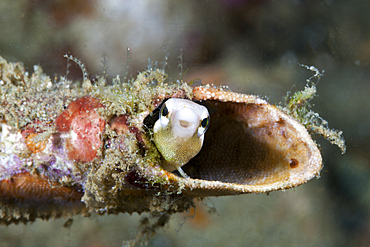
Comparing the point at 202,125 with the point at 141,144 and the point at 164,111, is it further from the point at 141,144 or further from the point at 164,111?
the point at 141,144

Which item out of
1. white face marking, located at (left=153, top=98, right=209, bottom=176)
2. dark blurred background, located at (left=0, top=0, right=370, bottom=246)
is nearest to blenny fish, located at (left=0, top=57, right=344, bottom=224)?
white face marking, located at (left=153, top=98, right=209, bottom=176)

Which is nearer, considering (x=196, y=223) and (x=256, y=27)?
(x=256, y=27)

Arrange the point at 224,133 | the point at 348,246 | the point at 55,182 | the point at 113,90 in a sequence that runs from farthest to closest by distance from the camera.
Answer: the point at 348,246 < the point at 224,133 < the point at 55,182 < the point at 113,90

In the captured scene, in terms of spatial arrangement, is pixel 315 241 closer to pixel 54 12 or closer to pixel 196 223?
pixel 196 223

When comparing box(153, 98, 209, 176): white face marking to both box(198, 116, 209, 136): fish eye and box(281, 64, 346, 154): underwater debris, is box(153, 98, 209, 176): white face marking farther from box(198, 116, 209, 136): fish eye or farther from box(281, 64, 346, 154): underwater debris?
box(281, 64, 346, 154): underwater debris

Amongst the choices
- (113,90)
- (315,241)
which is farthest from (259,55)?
(315,241)
